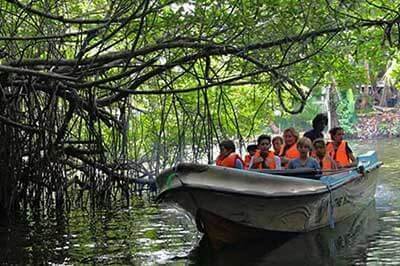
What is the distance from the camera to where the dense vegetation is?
8.03 m

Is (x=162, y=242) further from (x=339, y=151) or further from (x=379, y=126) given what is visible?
(x=379, y=126)

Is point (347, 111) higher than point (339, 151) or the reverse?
higher

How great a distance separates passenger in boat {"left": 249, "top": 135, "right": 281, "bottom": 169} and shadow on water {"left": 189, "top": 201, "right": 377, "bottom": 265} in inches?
39.5

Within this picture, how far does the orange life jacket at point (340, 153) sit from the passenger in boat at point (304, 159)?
4.88 ft

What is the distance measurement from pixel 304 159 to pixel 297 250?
1.56m

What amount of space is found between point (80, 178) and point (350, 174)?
4322mm

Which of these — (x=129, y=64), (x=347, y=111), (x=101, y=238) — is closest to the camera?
(x=129, y=64)

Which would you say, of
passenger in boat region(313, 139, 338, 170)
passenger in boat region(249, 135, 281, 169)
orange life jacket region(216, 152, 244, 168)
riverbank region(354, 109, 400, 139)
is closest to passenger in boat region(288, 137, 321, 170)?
passenger in boat region(249, 135, 281, 169)

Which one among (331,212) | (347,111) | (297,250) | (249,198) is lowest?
(297,250)

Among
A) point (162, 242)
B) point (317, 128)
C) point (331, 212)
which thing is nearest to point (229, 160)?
point (162, 242)

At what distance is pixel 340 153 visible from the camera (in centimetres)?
1148

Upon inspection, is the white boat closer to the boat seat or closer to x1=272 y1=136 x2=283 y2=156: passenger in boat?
the boat seat

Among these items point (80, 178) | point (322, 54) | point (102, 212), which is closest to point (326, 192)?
point (322, 54)

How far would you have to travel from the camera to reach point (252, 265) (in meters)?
8.04
